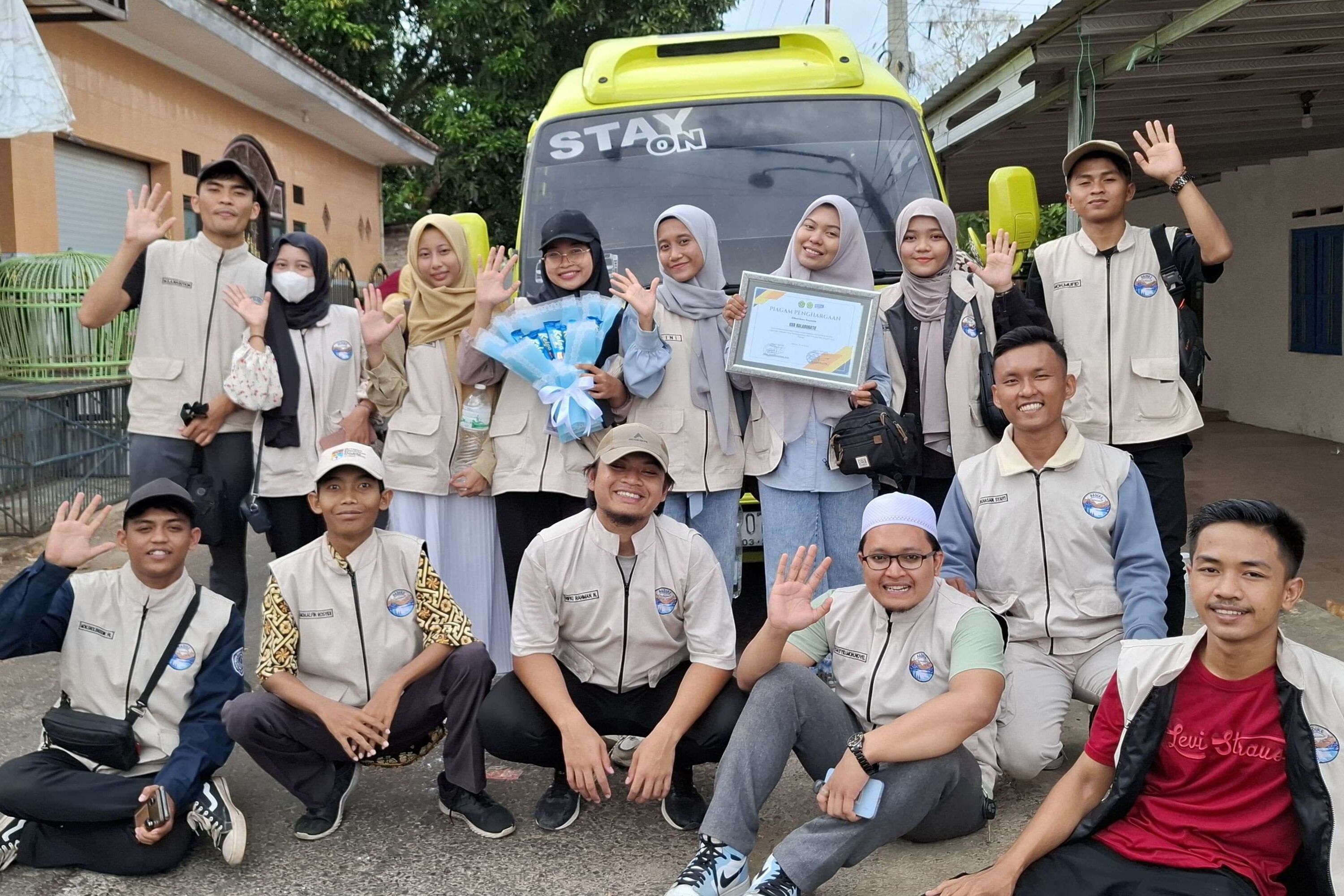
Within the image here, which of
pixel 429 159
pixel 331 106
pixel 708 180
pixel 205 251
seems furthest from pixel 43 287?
pixel 429 159

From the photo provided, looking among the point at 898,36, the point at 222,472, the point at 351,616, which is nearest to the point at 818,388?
the point at 351,616

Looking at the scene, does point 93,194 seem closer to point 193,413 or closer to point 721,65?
point 721,65

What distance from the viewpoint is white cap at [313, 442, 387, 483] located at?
363 centimetres

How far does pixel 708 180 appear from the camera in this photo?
17.6 feet

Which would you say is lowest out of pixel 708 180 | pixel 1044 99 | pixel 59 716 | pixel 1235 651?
pixel 59 716

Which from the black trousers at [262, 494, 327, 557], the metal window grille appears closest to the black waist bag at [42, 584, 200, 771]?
the black trousers at [262, 494, 327, 557]

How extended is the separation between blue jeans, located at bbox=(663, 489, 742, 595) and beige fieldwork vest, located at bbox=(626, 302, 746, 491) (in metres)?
0.04

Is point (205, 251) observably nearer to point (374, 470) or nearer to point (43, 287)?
point (374, 470)

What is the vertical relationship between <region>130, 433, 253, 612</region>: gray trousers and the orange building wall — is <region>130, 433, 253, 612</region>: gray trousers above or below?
below

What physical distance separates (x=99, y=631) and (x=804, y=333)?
7.85ft

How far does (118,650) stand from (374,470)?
2.92 feet

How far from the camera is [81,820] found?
328 cm

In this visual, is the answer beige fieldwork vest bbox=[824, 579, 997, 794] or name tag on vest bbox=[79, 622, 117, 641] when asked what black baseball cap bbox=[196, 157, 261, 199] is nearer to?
→ name tag on vest bbox=[79, 622, 117, 641]

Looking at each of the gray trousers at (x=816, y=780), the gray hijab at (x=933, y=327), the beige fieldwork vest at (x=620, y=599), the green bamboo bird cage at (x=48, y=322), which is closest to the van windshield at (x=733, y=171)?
the gray hijab at (x=933, y=327)
